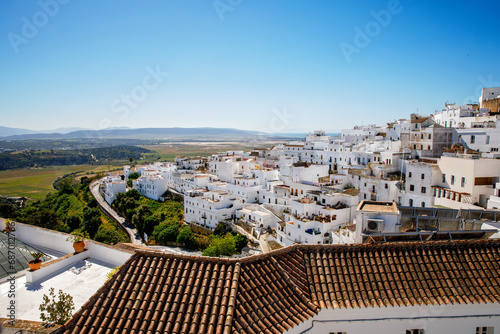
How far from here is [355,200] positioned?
2770 centimetres

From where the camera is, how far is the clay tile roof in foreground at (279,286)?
5.11m

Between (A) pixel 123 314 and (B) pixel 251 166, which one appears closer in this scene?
(A) pixel 123 314

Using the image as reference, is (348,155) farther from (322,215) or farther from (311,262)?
(311,262)

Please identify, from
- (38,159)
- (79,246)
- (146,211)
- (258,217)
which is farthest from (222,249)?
(38,159)

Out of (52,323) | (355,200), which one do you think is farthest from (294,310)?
(355,200)

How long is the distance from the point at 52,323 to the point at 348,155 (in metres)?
36.6

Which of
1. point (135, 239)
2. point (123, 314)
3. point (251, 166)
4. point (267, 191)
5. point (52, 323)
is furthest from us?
point (251, 166)

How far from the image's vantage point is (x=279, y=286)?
604cm

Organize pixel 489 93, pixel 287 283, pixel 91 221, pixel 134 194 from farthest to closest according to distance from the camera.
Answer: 1. pixel 134 194
2. pixel 489 93
3. pixel 91 221
4. pixel 287 283

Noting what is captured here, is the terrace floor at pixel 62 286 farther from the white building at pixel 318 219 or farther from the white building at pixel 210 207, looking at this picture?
the white building at pixel 210 207

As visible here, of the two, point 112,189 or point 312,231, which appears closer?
point 312,231

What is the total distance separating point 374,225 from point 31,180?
75.5 meters

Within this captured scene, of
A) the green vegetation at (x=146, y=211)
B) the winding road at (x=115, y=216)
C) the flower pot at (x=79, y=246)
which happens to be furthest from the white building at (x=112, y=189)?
the flower pot at (x=79, y=246)

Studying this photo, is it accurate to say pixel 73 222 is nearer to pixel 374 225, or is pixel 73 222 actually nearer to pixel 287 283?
pixel 374 225
